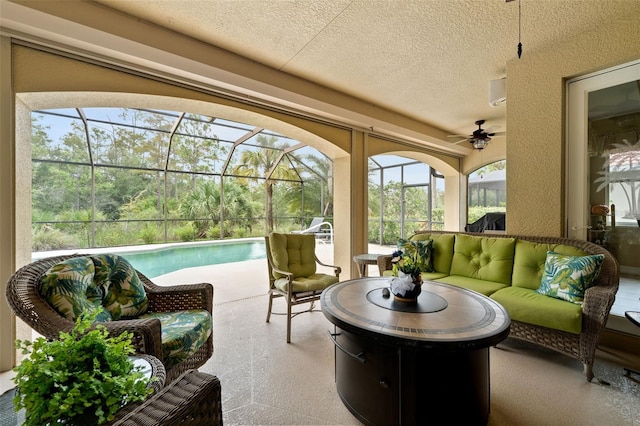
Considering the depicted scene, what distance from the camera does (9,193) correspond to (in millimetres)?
2094

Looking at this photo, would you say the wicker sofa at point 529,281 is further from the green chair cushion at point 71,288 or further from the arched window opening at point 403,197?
the arched window opening at point 403,197

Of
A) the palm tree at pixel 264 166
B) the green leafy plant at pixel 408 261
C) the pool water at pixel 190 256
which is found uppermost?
the palm tree at pixel 264 166

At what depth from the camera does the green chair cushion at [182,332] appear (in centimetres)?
156

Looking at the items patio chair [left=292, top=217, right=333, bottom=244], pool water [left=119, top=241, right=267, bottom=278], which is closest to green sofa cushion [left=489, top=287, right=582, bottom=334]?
pool water [left=119, top=241, right=267, bottom=278]

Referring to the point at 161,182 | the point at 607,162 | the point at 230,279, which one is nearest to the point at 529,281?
the point at 607,162

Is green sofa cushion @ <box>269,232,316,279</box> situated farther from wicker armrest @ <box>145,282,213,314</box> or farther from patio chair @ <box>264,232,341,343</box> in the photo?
wicker armrest @ <box>145,282,213,314</box>

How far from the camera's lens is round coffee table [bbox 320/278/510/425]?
1.38m

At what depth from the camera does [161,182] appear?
31.8 feet

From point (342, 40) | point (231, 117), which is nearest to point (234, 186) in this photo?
point (231, 117)

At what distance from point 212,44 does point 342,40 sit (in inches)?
50.4

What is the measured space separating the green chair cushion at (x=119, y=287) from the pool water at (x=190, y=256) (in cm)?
522

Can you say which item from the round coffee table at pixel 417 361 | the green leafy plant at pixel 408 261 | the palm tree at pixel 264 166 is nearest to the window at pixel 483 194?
the palm tree at pixel 264 166

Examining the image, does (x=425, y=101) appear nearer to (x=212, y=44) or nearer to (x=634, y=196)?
(x=634, y=196)

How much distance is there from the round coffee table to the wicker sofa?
0.78 metres
